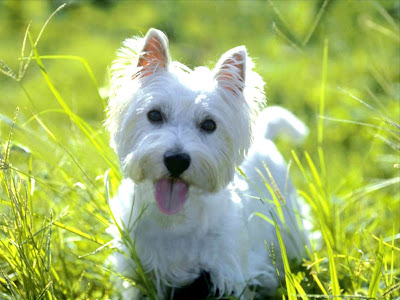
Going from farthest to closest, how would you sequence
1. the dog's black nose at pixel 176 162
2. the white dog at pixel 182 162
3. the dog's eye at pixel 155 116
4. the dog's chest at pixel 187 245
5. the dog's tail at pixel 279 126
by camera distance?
the dog's tail at pixel 279 126 < the dog's chest at pixel 187 245 < the dog's eye at pixel 155 116 < the white dog at pixel 182 162 < the dog's black nose at pixel 176 162

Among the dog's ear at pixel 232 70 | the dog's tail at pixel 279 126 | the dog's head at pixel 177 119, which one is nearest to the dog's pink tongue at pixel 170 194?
the dog's head at pixel 177 119

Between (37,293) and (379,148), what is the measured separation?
422cm

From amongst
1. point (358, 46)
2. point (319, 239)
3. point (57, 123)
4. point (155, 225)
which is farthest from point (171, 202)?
point (358, 46)

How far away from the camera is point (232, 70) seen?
3.39 metres

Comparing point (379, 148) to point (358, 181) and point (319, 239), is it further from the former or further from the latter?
point (319, 239)

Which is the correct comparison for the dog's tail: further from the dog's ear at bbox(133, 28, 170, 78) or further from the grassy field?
the dog's ear at bbox(133, 28, 170, 78)

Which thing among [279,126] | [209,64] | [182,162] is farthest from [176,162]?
[209,64]

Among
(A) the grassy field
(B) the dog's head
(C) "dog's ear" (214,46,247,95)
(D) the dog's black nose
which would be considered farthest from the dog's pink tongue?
(C) "dog's ear" (214,46,247,95)

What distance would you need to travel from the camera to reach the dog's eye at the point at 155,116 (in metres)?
3.32

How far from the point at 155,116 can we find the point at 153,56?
0.33m

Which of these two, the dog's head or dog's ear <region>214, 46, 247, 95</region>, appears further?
dog's ear <region>214, 46, 247, 95</region>

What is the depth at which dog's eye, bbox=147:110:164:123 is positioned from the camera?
332cm

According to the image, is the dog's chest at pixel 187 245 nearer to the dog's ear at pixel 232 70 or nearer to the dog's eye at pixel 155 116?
the dog's eye at pixel 155 116

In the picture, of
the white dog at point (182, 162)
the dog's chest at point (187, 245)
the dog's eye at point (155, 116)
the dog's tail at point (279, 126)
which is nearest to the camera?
the white dog at point (182, 162)
